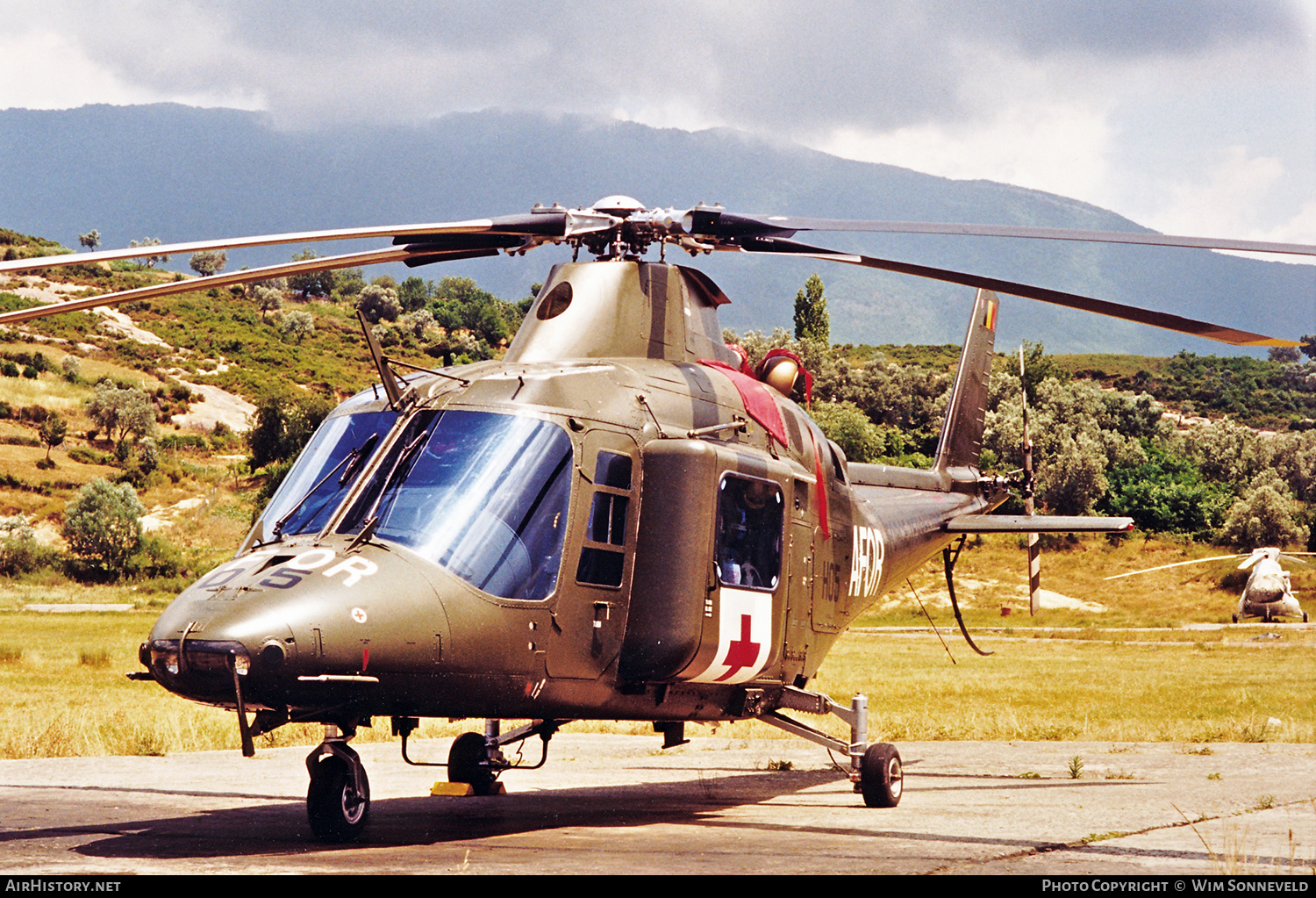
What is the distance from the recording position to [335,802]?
9266 millimetres

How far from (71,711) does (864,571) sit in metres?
14.7

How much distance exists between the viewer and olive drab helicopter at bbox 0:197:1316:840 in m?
8.48

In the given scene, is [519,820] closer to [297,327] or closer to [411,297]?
[297,327]

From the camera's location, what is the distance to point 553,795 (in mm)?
13562

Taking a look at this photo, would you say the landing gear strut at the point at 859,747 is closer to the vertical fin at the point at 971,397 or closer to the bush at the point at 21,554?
the vertical fin at the point at 971,397

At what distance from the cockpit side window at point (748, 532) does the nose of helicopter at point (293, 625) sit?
10.1ft

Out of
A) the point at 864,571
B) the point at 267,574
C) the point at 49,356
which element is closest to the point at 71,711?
the point at 864,571

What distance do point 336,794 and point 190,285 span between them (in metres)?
3.71

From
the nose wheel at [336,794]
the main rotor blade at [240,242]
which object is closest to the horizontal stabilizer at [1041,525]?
the main rotor blade at [240,242]

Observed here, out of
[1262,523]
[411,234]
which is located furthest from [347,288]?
[411,234]

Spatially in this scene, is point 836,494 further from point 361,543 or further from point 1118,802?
point 361,543

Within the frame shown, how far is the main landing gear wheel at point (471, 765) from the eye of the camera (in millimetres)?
13477

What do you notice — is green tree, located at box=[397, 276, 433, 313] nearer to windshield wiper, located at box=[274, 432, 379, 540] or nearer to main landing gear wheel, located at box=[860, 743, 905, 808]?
main landing gear wheel, located at box=[860, 743, 905, 808]

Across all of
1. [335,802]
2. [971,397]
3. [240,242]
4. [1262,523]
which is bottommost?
[1262,523]
